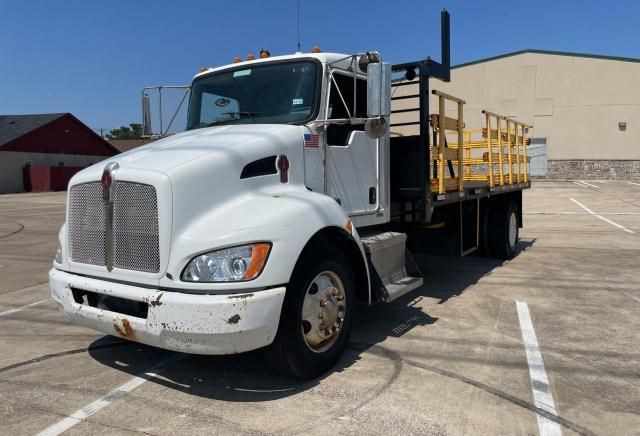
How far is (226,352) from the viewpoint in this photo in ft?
10.7

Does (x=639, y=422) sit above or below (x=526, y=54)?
below

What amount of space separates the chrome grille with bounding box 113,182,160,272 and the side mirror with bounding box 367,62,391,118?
1785 millimetres

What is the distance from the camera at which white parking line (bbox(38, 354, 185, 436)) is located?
3225 millimetres

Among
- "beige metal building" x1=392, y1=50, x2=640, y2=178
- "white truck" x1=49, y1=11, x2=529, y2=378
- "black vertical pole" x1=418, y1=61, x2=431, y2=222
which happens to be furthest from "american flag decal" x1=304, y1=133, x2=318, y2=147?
"beige metal building" x1=392, y1=50, x2=640, y2=178

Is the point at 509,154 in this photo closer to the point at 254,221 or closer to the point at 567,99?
the point at 254,221

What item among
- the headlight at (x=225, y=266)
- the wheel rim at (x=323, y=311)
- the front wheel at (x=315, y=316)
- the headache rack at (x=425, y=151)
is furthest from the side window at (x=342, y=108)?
the headlight at (x=225, y=266)

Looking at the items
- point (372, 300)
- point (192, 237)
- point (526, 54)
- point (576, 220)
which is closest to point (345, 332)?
point (372, 300)

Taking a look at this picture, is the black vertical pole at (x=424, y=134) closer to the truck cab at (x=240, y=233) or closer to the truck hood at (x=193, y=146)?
the truck cab at (x=240, y=233)

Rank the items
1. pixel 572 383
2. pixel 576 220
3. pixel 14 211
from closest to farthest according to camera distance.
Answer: pixel 572 383, pixel 576 220, pixel 14 211

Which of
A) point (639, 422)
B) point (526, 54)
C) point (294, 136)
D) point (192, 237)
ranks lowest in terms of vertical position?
point (639, 422)

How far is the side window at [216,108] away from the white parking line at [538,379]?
3.34 metres

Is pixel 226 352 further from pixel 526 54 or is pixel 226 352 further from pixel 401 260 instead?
pixel 526 54

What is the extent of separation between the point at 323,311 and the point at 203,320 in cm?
107

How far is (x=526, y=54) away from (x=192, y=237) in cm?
3768
